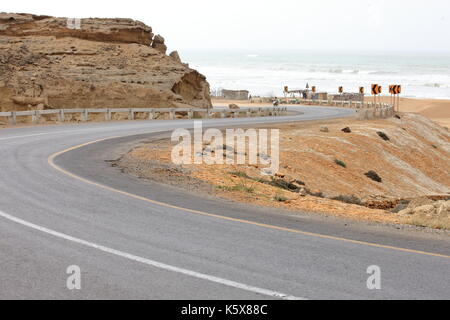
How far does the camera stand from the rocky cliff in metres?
37.5

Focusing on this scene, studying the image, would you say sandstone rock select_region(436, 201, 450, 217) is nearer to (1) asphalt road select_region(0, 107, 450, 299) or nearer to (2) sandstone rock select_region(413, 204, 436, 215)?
(2) sandstone rock select_region(413, 204, 436, 215)

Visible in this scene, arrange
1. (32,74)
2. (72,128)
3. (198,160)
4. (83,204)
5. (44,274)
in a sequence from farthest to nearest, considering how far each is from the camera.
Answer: (32,74), (72,128), (198,160), (83,204), (44,274)

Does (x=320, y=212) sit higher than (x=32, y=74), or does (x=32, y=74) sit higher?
(x=32, y=74)

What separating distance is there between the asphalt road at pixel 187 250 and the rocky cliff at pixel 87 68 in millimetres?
24661

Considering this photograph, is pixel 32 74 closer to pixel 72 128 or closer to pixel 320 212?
pixel 72 128

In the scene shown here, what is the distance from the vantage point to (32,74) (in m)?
37.9

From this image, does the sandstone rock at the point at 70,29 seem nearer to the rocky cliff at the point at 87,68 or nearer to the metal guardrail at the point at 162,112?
the rocky cliff at the point at 87,68

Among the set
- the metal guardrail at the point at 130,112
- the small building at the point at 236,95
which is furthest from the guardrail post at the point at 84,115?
the small building at the point at 236,95

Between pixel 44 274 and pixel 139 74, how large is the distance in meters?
36.1

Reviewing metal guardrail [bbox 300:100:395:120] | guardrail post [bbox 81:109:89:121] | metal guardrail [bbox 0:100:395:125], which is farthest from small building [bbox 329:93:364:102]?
guardrail post [bbox 81:109:89:121]

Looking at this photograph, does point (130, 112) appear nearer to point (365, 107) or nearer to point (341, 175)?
point (341, 175)

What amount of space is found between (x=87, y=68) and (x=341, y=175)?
24.0 metres

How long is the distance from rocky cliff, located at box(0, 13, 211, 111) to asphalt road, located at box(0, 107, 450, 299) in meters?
24.7
